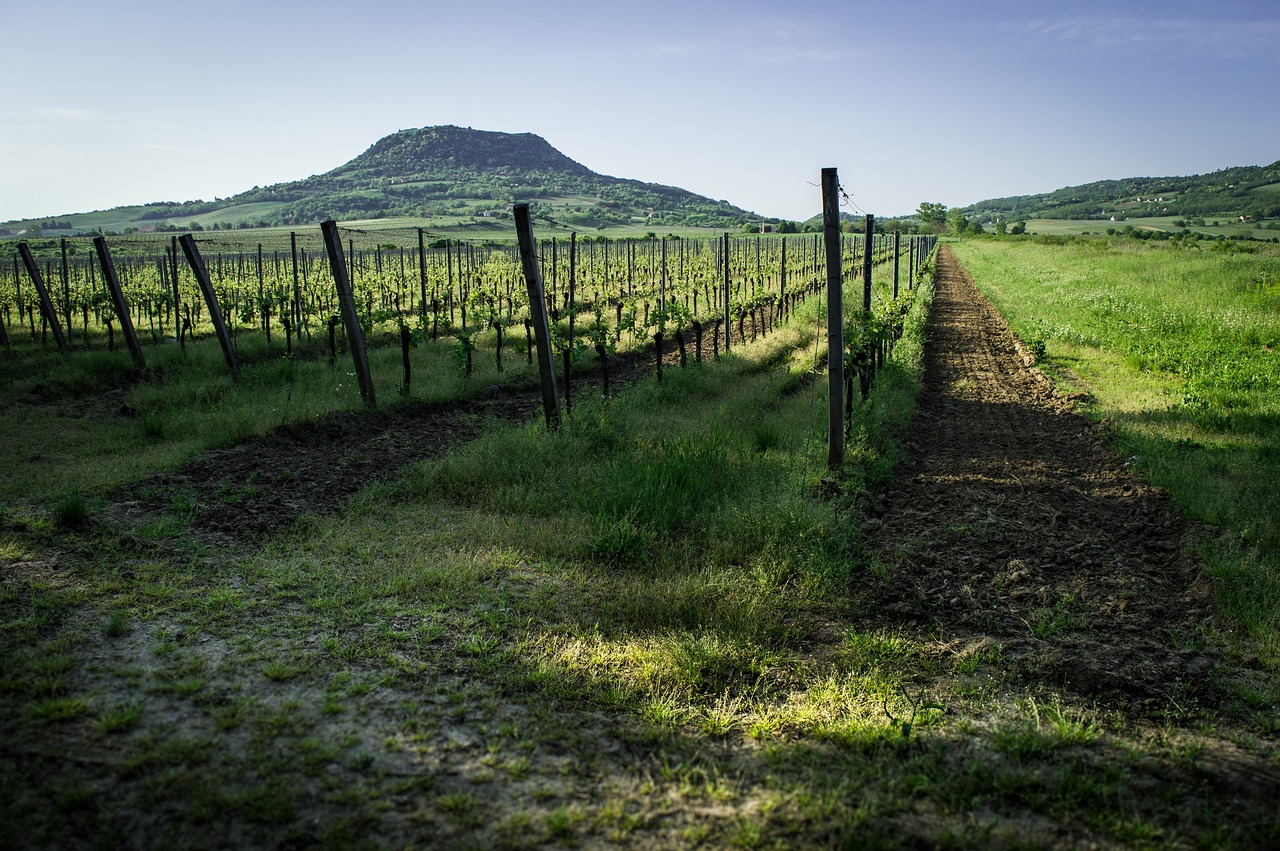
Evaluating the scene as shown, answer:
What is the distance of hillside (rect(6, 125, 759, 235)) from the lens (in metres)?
119

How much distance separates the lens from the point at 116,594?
460 centimetres

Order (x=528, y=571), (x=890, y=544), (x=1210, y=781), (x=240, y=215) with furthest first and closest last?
(x=240, y=215), (x=890, y=544), (x=528, y=571), (x=1210, y=781)

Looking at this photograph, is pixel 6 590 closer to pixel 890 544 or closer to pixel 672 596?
pixel 672 596

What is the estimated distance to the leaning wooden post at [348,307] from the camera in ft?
33.6

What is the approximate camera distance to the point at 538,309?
8.48 m

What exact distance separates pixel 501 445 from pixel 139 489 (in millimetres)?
3345

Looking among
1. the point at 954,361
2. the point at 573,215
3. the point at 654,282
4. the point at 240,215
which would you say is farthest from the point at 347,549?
the point at 240,215

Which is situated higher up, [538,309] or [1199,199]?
[1199,199]

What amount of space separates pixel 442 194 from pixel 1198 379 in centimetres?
14590

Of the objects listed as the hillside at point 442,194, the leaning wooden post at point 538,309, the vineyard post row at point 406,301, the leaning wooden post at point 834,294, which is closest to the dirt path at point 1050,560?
the leaning wooden post at point 834,294

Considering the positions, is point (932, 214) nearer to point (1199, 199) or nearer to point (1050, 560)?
point (1199, 199)

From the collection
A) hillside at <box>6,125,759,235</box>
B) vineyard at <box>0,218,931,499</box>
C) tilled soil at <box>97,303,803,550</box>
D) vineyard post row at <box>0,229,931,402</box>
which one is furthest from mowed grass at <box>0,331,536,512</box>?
hillside at <box>6,125,759,235</box>

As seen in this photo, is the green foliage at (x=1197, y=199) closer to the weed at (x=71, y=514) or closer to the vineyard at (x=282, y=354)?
the vineyard at (x=282, y=354)

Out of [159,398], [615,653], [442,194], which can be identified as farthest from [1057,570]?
[442,194]
